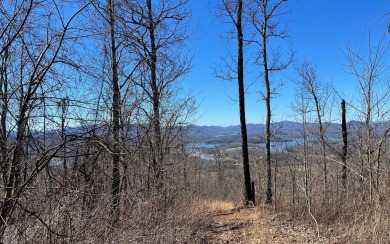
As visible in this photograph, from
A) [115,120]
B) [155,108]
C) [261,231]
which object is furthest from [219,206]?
[115,120]

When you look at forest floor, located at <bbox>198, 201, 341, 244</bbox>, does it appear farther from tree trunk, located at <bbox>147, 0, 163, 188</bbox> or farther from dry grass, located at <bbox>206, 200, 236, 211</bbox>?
dry grass, located at <bbox>206, 200, 236, 211</bbox>

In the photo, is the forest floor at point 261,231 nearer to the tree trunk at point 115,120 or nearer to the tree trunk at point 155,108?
the tree trunk at point 155,108

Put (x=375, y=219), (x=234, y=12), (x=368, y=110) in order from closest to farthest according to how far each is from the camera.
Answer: (x=375, y=219) → (x=368, y=110) → (x=234, y=12)

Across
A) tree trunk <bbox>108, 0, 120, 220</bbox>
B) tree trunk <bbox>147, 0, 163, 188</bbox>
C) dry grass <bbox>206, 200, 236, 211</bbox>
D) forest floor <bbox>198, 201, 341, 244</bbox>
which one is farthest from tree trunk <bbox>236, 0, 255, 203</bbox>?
tree trunk <bbox>108, 0, 120, 220</bbox>

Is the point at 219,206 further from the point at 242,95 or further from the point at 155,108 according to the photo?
the point at 155,108

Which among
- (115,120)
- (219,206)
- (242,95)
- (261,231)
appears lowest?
(219,206)

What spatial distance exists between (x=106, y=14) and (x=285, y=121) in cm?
1251

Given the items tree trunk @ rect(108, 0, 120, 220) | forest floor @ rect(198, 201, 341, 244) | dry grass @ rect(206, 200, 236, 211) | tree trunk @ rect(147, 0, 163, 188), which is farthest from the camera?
dry grass @ rect(206, 200, 236, 211)

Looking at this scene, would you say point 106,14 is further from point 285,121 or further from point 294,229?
point 285,121

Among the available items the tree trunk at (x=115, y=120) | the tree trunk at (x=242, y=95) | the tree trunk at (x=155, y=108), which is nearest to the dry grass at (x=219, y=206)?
the tree trunk at (x=242, y=95)

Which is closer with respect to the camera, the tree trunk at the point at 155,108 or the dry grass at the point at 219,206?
the tree trunk at the point at 155,108

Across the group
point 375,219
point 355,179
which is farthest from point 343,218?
point 375,219

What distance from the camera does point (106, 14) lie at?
6.16m

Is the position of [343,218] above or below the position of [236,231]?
above
